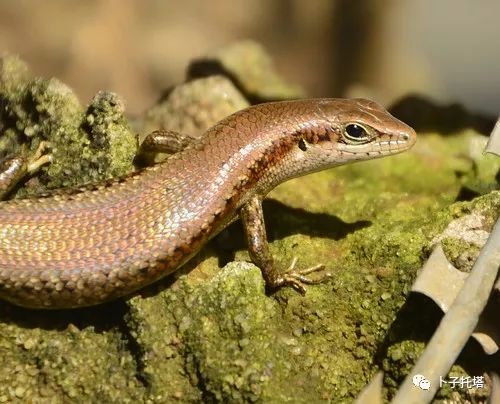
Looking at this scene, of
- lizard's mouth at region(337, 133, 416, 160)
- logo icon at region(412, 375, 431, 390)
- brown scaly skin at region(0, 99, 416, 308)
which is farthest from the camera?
lizard's mouth at region(337, 133, 416, 160)

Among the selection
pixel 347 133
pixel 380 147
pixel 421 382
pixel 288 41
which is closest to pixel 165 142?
pixel 347 133

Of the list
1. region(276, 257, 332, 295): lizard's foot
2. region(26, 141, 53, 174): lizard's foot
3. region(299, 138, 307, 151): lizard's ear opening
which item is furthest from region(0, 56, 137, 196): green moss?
region(276, 257, 332, 295): lizard's foot

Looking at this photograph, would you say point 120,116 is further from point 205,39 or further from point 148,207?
point 205,39

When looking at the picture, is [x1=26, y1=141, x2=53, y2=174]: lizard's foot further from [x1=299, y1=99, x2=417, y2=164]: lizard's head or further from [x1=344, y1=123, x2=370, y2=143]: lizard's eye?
[x1=344, y1=123, x2=370, y2=143]: lizard's eye

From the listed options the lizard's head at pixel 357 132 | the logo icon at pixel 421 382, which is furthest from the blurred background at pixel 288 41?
the logo icon at pixel 421 382

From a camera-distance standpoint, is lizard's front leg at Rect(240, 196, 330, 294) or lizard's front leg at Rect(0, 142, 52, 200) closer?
lizard's front leg at Rect(240, 196, 330, 294)

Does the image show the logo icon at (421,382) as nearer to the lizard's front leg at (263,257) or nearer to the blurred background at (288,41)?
the lizard's front leg at (263,257)

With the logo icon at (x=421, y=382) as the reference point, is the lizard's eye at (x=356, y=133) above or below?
above

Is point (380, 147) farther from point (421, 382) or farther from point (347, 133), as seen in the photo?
point (421, 382)
